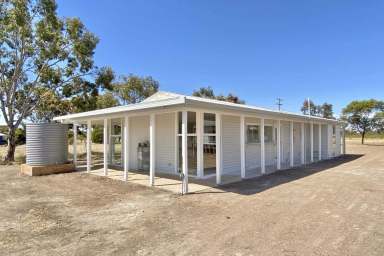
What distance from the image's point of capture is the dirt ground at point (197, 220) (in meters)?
3.99

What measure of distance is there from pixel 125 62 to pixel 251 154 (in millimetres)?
23144

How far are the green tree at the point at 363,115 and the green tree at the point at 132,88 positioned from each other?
32156mm

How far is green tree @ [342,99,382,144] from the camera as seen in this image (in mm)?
40406

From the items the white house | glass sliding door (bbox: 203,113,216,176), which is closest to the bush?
the white house

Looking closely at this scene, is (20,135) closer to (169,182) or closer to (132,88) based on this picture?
(132,88)

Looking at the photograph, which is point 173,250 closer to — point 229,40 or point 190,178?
point 190,178

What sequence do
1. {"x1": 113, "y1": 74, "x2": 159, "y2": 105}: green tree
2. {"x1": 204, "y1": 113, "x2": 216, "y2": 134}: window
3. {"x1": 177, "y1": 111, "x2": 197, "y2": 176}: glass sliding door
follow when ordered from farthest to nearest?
{"x1": 113, "y1": 74, "x2": 159, "y2": 105}: green tree → {"x1": 177, "y1": 111, "x2": 197, "y2": 176}: glass sliding door → {"x1": 204, "y1": 113, "x2": 216, "y2": 134}: window

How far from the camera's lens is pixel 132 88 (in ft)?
97.8

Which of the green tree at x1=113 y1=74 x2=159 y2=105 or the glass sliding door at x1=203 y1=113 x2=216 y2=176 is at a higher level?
the green tree at x1=113 y1=74 x2=159 y2=105

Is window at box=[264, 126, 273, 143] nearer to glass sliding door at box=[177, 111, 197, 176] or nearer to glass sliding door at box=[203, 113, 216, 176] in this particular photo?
glass sliding door at box=[203, 113, 216, 176]

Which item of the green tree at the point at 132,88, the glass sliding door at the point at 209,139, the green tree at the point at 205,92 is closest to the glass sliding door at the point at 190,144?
the glass sliding door at the point at 209,139

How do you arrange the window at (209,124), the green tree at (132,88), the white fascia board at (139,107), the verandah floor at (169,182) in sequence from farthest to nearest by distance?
the green tree at (132,88), the window at (209,124), the verandah floor at (169,182), the white fascia board at (139,107)

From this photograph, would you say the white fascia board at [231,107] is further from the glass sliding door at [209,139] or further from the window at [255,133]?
the window at [255,133]

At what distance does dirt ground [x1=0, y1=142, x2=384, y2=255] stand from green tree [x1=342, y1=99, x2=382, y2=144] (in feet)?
124
